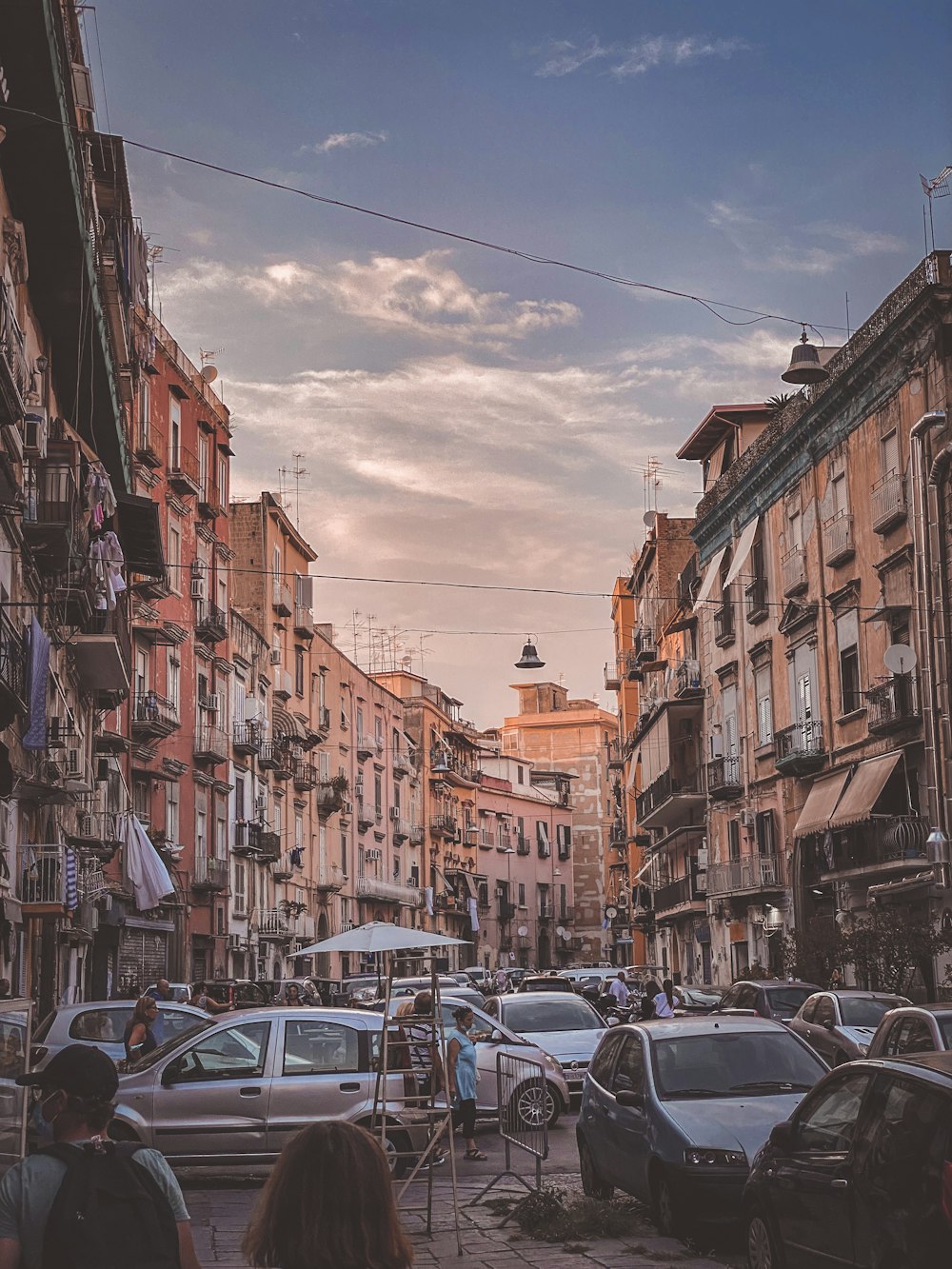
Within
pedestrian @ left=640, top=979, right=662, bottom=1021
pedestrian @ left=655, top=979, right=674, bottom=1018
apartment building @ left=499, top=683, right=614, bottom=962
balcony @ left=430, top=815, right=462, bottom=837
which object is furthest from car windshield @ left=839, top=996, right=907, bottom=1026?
apartment building @ left=499, top=683, right=614, bottom=962

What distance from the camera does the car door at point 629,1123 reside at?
12453 mm

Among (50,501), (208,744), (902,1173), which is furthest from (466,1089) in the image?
(208,744)

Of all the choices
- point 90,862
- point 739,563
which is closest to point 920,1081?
point 90,862

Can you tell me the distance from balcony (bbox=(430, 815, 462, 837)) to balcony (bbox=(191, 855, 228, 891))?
40.3m

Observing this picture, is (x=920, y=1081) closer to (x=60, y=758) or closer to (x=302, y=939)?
(x=60, y=758)

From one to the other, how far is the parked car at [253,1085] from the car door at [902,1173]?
7.78 metres

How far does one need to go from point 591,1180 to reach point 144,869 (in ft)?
67.7

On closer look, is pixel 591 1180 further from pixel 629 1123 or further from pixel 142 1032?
pixel 142 1032

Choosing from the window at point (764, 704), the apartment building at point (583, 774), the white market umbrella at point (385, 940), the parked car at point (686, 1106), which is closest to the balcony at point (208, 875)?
the window at point (764, 704)

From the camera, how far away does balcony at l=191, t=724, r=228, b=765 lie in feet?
161

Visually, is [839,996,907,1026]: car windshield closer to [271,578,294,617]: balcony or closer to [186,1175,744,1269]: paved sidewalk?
[186,1175,744,1269]: paved sidewalk

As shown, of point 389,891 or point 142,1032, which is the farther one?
point 389,891

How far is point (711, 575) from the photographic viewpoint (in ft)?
159

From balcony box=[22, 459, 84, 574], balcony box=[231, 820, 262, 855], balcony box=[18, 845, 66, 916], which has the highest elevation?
balcony box=[22, 459, 84, 574]
